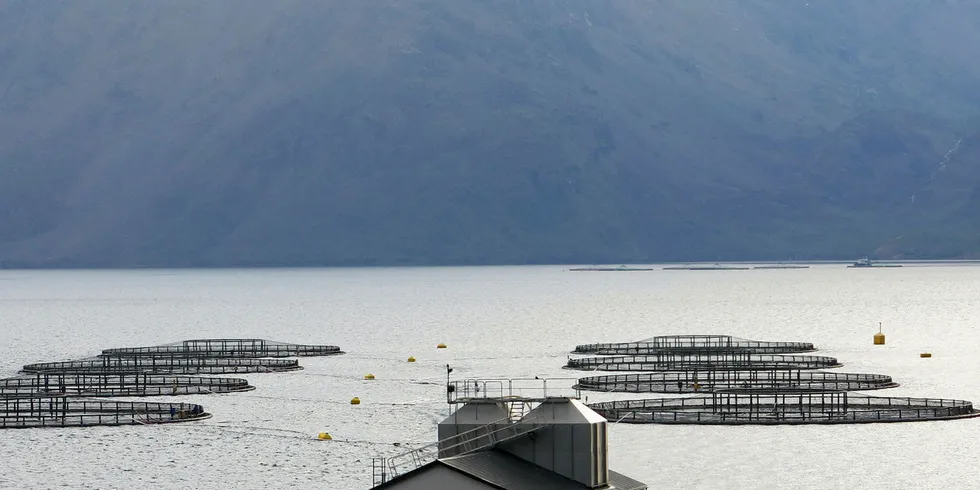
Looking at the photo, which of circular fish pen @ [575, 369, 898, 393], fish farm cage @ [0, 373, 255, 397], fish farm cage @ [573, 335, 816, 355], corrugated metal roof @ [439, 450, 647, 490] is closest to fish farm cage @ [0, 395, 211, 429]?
fish farm cage @ [0, 373, 255, 397]

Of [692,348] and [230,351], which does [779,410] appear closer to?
[692,348]

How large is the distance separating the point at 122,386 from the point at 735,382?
41559 mm

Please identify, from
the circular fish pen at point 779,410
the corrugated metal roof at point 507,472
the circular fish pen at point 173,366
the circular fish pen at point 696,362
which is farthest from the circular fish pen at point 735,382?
the corrugated metal roof at point 507,472

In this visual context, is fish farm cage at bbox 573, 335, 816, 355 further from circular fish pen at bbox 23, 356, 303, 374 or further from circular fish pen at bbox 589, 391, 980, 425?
circular fish pen at bbox 589, 391, 980, 425

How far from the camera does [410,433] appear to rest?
88.0 metres

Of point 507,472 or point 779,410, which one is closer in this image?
point 507,472

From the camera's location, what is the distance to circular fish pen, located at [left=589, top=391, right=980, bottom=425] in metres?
92.2

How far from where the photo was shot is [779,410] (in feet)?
320

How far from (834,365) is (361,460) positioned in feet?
220

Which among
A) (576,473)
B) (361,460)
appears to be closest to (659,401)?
(361,460)

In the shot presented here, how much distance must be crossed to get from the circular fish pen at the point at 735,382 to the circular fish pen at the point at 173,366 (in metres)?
31.0

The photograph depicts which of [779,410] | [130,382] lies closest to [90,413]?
[130,382]

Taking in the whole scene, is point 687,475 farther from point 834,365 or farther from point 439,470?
point 834,365

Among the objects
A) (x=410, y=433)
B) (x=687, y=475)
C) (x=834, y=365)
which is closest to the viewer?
(x=687, y=475)
